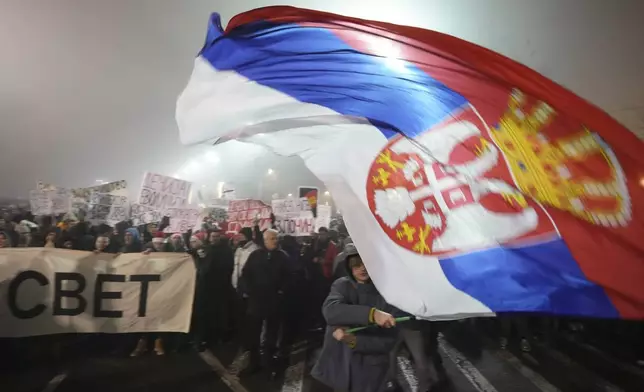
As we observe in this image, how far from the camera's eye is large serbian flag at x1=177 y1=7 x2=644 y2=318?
114cm

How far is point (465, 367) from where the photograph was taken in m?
2.13

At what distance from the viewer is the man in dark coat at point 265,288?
2.21m

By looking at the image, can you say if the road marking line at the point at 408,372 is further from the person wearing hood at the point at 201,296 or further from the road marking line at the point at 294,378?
the person wearing hood at the point at 201,296

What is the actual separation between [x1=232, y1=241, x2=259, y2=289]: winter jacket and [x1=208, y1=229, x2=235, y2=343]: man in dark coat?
0.02 meters

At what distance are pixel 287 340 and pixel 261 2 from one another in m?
1.47

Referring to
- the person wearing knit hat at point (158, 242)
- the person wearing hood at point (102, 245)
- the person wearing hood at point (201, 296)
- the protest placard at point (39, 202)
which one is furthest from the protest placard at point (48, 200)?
the person wearing hood at point (201, 296)

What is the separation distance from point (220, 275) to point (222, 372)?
0.43 meters

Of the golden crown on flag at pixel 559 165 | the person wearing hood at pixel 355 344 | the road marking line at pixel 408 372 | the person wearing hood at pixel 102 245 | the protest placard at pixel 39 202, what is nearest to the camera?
the golden crown on flag at pixel 559 165

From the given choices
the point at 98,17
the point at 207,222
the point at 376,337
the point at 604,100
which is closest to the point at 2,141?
the point at 98,17

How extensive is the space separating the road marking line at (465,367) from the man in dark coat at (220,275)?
94 centimetres

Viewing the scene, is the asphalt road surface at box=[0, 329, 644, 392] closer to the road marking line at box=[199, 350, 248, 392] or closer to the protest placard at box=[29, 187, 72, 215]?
the road marking line at box=[199, 350, 248, 392]

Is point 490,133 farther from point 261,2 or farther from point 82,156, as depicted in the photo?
point 82,156

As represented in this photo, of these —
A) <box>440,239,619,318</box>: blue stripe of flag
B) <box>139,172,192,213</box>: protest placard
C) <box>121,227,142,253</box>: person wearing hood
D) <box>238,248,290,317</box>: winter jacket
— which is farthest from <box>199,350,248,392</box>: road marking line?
<box>440,239,619,318</box>: blue stripe of flag

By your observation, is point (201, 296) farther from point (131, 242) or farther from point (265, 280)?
point (131, 242)
